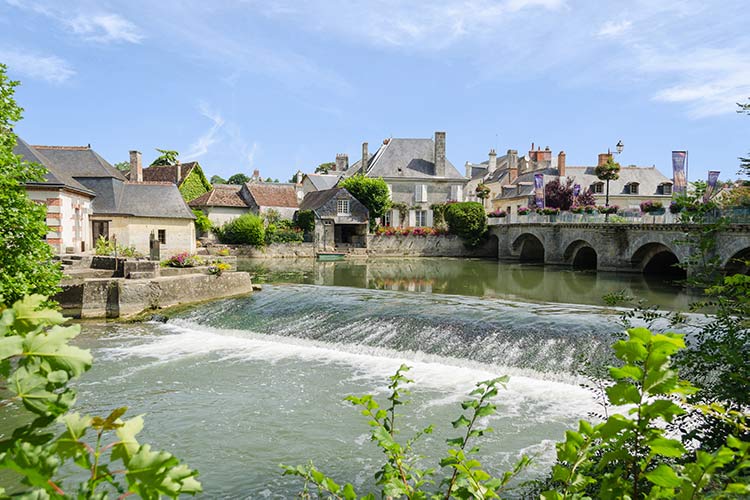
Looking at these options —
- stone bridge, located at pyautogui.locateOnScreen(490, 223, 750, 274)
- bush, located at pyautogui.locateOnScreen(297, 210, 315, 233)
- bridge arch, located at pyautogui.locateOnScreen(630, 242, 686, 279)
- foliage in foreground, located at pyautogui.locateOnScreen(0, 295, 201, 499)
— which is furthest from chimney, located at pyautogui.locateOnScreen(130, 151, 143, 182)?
foliage in foreground, located at pyautogui.locateOnScreen(0, 295, 201, 499)

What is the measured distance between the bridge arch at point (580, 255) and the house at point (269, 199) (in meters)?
23.7

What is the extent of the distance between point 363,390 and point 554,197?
131 feet

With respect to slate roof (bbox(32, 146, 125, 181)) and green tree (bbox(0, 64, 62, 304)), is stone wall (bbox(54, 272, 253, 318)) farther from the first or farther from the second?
slate roof (bbox(32, 146, 125, 181))

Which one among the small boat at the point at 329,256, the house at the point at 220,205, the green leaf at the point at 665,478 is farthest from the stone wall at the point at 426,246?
the green leaf at the point at 665,478

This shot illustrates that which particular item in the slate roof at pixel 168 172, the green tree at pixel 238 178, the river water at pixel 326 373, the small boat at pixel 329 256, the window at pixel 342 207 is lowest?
the river water at pixel 326 373

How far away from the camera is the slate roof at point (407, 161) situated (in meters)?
46.2

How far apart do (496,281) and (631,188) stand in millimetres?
27981

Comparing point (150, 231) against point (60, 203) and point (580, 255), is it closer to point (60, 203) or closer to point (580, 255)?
point (60, 203)

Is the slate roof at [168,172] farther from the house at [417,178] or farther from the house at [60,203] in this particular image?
the house at [60,203]

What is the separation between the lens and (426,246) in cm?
4128

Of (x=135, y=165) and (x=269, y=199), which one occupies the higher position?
(x=135, y=165)

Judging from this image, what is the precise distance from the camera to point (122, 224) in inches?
1061

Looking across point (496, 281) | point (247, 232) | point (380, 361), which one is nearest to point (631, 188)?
point (496, 281)

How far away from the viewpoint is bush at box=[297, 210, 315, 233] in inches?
1627
